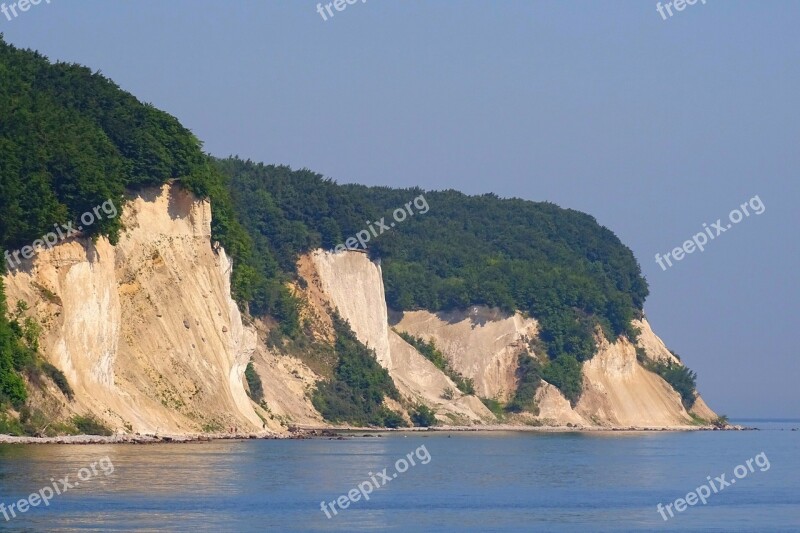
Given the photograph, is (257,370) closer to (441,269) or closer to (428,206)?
(441,269)

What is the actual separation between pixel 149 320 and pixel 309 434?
1955 centimetres

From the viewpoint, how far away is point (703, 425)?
16038 centimetres

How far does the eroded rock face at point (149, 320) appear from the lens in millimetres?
70375

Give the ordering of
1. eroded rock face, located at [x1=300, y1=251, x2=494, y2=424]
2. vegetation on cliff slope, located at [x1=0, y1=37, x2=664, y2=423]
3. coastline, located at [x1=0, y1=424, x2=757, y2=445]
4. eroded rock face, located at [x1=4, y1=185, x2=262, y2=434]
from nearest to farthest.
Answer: coastline, located at [x1=0, y1=424, x2=757, y2=445] → eroded rock face, located at [x1=4, y1=185, x2=262, y2=434] → vegetation on cliff slope, located at [x1=0, y1=37, x2=664, y2=423] → eroded rock face, located at [x1=300, y1=251, x2=494, y2=424]

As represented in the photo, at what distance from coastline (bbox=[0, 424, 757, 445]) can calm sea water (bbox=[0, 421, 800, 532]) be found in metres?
1.74

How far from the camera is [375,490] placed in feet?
177

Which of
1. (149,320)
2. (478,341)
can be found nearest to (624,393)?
(478,341)

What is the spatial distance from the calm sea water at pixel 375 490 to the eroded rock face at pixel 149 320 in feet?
12.9

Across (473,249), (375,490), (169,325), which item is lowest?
(375,490)

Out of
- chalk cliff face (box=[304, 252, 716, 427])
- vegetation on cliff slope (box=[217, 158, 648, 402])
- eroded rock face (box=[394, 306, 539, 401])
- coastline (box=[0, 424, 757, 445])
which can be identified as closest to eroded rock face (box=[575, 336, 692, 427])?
chalk cliff face (box=[304, 252, 716, 427])

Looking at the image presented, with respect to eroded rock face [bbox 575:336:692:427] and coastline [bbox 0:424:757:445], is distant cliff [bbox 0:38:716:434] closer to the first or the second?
eroded rock face [bbox 575:336:692:427]

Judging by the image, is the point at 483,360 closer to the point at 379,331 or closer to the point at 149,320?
the point at 379,331

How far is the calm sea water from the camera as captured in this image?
43469 millimetres

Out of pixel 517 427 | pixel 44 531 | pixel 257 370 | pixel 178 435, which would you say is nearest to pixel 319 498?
pixel 44 531
